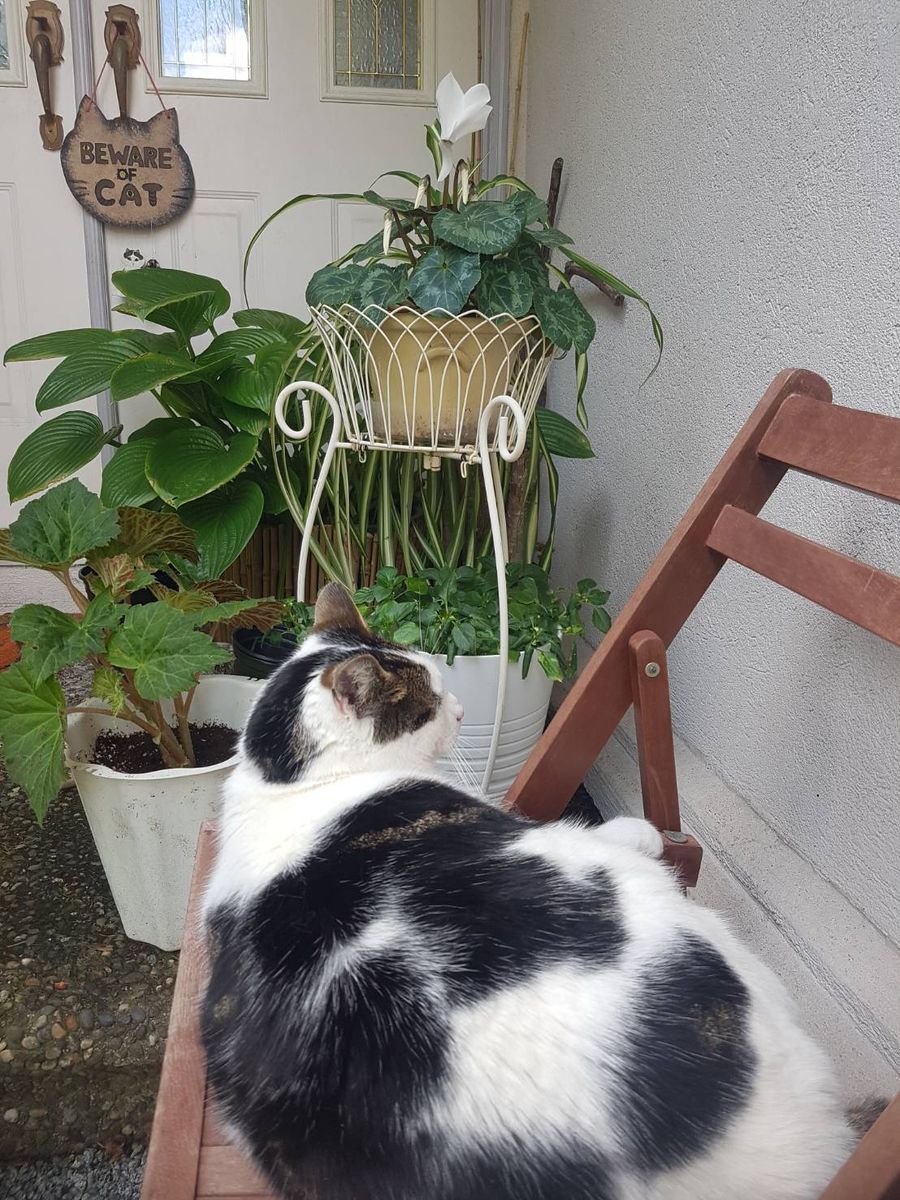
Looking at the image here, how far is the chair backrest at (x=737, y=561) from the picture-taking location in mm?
677

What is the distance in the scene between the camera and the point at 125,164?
2285mm

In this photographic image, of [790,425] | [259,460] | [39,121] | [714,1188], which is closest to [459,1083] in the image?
[714,1188]

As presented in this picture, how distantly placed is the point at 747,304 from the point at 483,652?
669 millimetres

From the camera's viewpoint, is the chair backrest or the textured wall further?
the textured wall

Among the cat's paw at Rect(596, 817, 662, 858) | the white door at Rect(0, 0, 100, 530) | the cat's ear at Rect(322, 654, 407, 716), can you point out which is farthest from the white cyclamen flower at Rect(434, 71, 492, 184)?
the white door at Rect(0, 0, 100, 530)

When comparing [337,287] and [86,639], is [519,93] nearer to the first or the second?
[337,287]

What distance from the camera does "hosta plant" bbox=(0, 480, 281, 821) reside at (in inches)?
42.8

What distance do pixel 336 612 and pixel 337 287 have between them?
1.93 ft

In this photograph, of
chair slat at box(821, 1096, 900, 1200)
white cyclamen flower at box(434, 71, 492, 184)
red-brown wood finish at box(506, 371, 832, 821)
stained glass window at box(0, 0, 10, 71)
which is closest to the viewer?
chair slat at box(821, 1096, 900, 1200)

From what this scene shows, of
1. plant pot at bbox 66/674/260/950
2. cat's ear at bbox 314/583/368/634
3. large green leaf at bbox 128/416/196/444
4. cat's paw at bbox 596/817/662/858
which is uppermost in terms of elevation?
cat's ear at bbox 314/583/368/634

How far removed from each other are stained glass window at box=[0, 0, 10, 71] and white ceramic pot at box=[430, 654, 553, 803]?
6.90ft


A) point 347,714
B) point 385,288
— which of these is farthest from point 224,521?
point 347,714

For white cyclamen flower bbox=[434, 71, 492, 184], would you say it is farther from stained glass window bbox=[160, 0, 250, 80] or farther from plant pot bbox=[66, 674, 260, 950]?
stained glass window bbox=[160, 0, 250, 80]

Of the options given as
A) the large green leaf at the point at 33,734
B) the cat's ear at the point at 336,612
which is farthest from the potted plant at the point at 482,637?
the large green leaf at the point at 33,734
